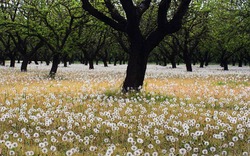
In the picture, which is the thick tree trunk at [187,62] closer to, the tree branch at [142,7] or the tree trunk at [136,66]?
the tree branch at [142,7]

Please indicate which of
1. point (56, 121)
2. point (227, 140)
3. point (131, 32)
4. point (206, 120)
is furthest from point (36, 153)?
point (131, 32)

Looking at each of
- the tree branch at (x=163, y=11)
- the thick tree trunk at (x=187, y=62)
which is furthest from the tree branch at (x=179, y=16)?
the thick tree trunk at (x=187, y=62)

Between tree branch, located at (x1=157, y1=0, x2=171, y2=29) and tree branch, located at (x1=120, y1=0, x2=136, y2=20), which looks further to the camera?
tree branch, located at (x1=120, y1=0, x2=136, y2=20)

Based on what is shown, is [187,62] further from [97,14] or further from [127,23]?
[97,14]

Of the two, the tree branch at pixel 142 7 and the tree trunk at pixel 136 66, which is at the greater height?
the tree branch at pixel 142 7

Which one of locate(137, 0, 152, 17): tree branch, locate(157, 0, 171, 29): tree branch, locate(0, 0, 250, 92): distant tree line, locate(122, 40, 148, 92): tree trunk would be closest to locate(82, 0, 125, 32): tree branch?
locate(0, 0, 250, 92): distant tree line

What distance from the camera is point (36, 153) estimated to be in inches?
220

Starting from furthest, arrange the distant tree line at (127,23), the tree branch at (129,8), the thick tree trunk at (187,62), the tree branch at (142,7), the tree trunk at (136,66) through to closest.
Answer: the thick tree trunk at (187,62), the tree trunk at (136,66), the tree branch at (142,7), the distant tree line at (127,23), the tree branch at (129,8)

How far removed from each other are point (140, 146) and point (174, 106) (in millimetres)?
4815

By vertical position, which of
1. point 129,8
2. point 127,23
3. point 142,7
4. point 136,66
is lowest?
point 136,66

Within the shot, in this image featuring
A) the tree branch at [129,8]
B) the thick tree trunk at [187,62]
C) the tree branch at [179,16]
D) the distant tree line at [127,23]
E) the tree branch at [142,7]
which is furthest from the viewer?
the thick tree trunk at [187,62]

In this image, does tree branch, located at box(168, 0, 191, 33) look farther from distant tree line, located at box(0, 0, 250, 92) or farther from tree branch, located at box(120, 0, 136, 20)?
tree branch, located at box(120, 0, 136, 20)

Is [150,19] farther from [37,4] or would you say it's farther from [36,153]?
[36,153]

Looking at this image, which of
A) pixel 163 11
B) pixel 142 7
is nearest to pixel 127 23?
pixel 142 7
